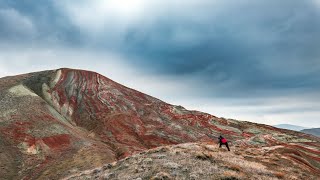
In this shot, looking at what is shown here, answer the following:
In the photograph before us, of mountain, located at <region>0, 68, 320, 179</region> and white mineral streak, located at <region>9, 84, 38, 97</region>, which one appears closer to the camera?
mountain, located at <region>0, 68, 320, 179</region>

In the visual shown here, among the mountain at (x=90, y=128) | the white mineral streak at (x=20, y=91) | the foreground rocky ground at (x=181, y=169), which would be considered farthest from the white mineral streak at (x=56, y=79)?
the foreground rocky ground at (x=181, y=169)

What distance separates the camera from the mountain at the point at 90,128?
2601 inches

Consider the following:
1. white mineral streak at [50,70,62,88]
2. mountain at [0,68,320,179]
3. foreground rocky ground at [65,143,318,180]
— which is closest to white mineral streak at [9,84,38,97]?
mountain at [0,68,320,179]

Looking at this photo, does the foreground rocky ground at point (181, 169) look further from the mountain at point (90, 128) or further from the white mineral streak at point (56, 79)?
the white mineral streak at point (56, 79)

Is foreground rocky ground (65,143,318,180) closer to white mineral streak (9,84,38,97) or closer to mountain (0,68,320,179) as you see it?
mountain (0,68,320,179)

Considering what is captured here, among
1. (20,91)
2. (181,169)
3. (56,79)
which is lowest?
(181,169)

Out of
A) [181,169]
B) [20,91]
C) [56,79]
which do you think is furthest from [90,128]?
[181,169]

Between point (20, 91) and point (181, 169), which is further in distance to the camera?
point (20, 91)

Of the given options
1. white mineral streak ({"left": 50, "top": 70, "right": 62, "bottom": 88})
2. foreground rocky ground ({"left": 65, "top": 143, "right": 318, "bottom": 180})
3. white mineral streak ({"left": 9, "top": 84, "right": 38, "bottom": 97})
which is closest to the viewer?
foreground rocky ground ({"left": 65, "top": 143, "right": 318, "bottom": 180})

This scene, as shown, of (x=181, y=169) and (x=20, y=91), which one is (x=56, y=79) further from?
(x=181, y=169)

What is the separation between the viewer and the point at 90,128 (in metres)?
96.6

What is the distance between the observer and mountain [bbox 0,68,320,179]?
66.1 m

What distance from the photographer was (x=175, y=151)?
36656 millimetres

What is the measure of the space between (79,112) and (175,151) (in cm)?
7317
